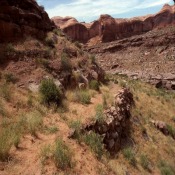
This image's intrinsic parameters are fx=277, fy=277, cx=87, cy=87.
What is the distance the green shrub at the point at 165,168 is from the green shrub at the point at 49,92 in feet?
15.1

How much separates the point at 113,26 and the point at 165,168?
65.5 meters

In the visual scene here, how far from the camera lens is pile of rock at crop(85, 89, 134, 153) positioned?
30.9ft

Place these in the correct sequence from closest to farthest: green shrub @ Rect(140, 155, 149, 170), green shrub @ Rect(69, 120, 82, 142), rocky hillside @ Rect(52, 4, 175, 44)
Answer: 1. green shrub @ Rect(69, 120, 82, 142)
2. green shrub @ Rect(140, 155, 149, 170)
3. rocky hillside @ Rect(52, 4, 175, 44)

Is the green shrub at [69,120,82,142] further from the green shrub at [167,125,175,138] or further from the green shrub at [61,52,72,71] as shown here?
the green shrub at [167,125,175,138]

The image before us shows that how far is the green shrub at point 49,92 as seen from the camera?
10.7 metres

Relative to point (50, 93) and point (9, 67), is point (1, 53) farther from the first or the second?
point (50, 93)

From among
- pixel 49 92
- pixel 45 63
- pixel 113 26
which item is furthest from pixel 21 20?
pixel 113 26

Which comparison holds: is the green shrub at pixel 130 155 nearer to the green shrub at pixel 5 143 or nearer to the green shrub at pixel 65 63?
the green shrub at pixel 5 143

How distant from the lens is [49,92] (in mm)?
10734

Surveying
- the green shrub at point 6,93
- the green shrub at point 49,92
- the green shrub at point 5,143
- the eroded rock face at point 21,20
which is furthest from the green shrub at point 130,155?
the eroded rock face at point 21,20

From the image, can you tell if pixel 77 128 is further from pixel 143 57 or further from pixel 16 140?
pixel 143 57

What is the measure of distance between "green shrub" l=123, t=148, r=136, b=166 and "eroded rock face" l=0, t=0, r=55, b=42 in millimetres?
7368

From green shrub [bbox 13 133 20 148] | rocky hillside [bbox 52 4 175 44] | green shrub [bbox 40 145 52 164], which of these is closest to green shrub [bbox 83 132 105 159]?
green shrub [bbox 40 145 52 164]

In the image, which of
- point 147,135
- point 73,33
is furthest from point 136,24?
point 147,135
